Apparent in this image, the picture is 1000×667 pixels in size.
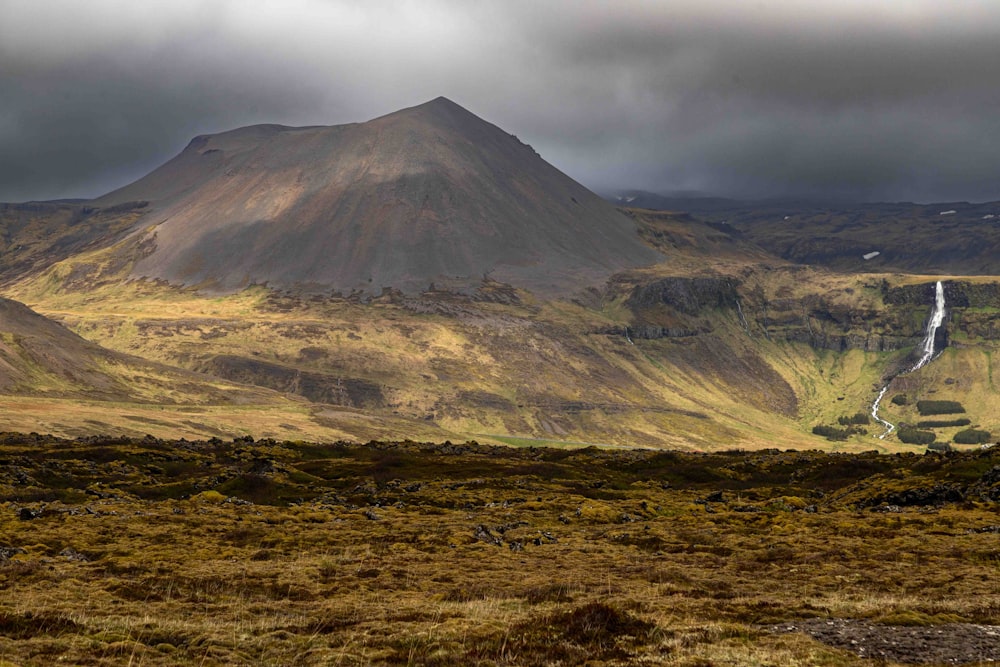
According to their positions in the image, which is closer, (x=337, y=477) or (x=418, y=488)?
(x=418, y=488)

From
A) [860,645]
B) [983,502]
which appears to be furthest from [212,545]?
[983,502]

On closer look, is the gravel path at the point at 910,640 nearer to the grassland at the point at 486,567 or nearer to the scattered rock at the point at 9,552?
the grassland at the point at 486,567

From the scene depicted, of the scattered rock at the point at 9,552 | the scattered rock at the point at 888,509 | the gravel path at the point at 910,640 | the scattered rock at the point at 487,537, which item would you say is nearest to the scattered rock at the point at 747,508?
the scattered rock at the point at 888,509

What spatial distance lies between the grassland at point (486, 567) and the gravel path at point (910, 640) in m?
0.13

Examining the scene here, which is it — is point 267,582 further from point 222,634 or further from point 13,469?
point 13,469

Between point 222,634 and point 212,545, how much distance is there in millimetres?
26767

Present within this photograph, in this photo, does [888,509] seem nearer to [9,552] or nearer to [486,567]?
[486,567]

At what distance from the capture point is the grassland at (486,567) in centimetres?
2683

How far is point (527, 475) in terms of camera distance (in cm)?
10625

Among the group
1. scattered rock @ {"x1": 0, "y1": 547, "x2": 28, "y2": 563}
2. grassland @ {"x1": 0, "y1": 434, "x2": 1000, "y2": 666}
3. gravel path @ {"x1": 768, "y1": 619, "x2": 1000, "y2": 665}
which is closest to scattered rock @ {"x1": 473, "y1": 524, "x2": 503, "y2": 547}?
grassland @ {"x1": 0, "y1": 434, "x2": 1000, "y2": 666}

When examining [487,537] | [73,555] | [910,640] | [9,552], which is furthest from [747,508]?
[9,552]

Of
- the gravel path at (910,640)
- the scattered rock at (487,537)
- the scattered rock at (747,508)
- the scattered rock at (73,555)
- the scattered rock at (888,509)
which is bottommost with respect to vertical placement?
the scattered rock at (747,508)

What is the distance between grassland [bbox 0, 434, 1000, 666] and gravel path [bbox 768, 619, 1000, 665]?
13 cm

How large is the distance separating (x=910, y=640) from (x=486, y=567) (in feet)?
80.8
